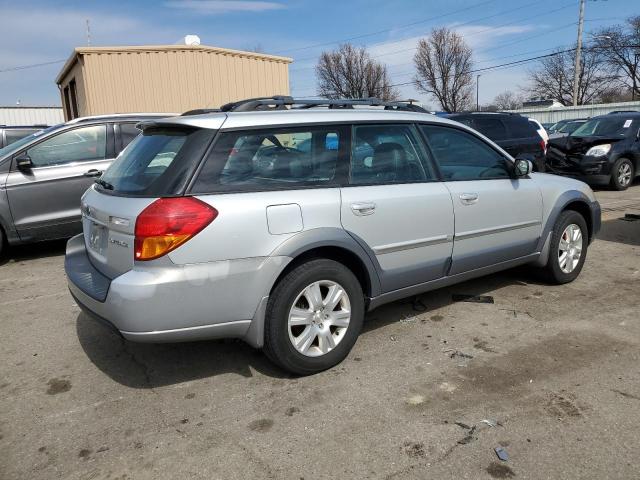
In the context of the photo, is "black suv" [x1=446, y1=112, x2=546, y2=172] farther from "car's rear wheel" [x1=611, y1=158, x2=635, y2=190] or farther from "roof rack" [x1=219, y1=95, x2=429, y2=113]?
"roof rack" [x1=219, y1=95, x2=429, y2=113]

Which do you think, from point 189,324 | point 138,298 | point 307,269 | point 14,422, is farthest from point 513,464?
point 14,422

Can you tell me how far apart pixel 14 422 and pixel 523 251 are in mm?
3936

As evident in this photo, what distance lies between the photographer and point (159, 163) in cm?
317

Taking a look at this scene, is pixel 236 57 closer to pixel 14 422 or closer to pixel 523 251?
pixel 523 251

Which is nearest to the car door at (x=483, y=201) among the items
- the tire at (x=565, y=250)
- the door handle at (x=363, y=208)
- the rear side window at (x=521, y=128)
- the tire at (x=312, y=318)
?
the tire at (x=565, y=250)

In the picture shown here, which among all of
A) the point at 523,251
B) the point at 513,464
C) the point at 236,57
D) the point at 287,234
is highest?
the point at 236,57

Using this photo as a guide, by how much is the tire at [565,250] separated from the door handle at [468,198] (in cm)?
115

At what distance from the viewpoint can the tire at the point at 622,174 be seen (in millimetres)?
11062

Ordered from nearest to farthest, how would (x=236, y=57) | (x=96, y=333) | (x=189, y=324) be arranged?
(x=189, y=324) < (x=96, y=333) < (x=236, y=57)

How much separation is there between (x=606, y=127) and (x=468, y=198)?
31.5ft

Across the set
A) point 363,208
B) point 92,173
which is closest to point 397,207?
point 363,208

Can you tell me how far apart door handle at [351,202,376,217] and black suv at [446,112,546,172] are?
7.61 metres

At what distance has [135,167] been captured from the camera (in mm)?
3424

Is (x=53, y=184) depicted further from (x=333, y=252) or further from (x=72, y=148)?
(x=333, y=252)
